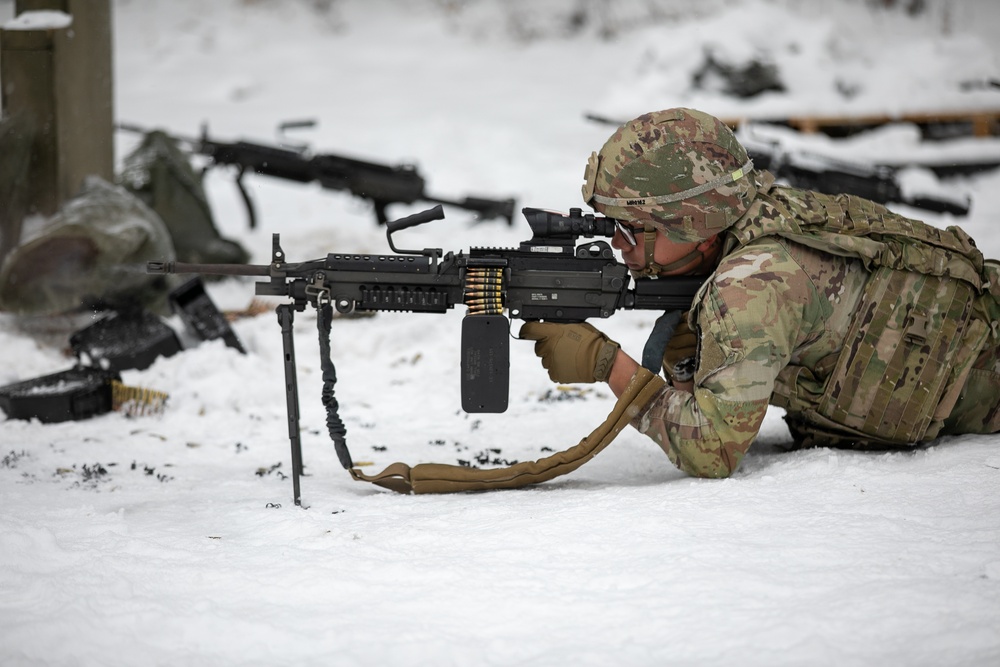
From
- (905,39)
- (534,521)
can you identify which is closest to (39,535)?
(534,521)

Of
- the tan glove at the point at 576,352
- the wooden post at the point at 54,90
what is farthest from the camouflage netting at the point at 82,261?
the tan glove at the point at 576,352

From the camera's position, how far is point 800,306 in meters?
3.27

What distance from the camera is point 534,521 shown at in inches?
122

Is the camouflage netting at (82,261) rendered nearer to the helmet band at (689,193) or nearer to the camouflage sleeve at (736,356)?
the helmet band at (689,193)

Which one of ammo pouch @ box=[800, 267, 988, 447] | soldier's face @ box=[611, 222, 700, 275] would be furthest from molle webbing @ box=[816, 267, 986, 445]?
soldier's face @ box=[611, 222, 700, 275]

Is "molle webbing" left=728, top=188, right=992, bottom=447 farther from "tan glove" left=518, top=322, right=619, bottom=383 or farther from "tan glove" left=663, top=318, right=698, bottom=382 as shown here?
"tan glove" left=518, top=322, right=619, bottom=383

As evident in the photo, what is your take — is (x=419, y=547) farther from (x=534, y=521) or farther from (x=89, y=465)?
(x=89, y=465)

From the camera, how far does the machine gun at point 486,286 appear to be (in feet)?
11.4

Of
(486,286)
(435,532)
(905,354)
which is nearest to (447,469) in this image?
(435,532)

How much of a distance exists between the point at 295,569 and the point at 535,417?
2.07m

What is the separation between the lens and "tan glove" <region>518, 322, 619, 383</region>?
345 cm

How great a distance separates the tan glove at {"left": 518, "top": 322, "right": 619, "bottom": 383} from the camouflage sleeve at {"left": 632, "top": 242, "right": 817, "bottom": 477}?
0.77 ft

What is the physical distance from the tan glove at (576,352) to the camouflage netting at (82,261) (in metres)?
3.46

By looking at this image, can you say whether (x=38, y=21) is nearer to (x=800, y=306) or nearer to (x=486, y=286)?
(x=486, y=286)
